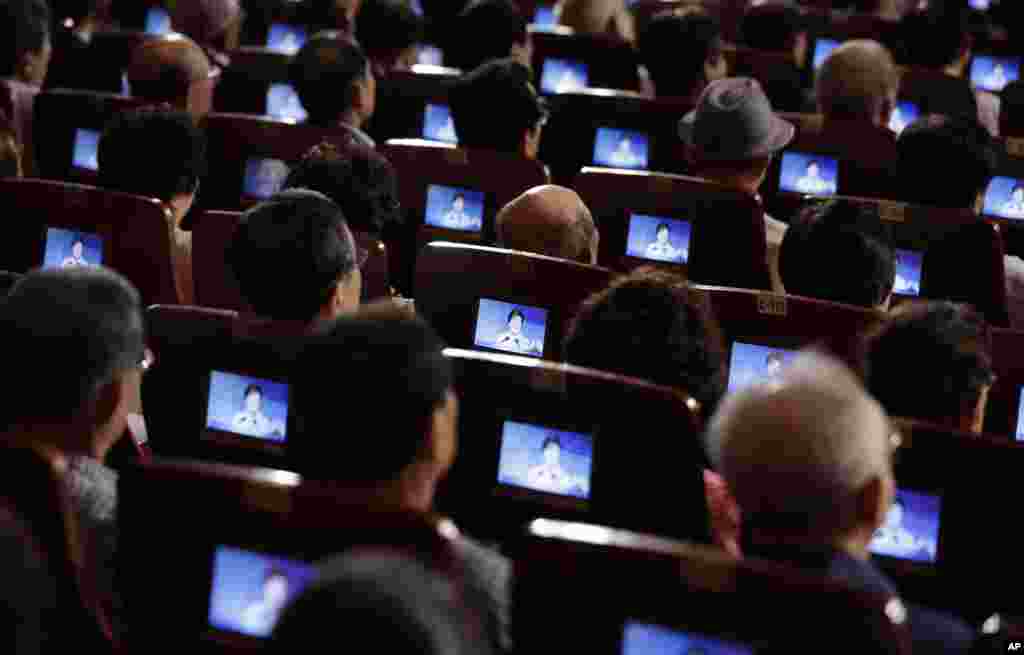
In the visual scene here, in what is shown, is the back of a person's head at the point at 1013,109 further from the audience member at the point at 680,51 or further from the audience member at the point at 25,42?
the audience member at the point at 25,42

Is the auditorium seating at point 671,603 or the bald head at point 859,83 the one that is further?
the bald head at point 859,83

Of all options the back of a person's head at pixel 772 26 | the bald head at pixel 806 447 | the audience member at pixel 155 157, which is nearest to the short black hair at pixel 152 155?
the audience member at pixel 155 157

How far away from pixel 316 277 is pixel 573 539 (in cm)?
123

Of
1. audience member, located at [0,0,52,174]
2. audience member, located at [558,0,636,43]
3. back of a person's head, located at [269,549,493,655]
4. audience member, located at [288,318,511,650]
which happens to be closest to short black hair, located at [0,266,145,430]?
audience member, located at [288,318,511,650]

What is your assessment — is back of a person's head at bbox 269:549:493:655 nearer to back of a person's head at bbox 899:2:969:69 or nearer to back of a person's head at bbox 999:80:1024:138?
back of a person's head at bbox 999:80:1024:138

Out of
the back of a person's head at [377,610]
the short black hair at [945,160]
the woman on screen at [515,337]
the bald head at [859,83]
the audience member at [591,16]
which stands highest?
the audience member at [591,16]

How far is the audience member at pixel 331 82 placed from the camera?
4.80 metres

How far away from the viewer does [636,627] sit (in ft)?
5.80

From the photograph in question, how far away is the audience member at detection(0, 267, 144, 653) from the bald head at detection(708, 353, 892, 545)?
89cm

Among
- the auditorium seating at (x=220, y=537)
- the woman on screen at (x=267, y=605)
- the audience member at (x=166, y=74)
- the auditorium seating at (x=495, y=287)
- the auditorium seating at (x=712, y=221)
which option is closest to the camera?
the auditorium seating at (x=220, y=537)

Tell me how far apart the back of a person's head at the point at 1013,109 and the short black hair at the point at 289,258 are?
150 inches

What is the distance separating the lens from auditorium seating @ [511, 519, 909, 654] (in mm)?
1645

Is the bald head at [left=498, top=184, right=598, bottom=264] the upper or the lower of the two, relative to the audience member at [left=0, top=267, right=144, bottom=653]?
upper

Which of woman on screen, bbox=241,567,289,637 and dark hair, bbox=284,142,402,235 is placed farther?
dark hair, bbox=284,142,402,235
